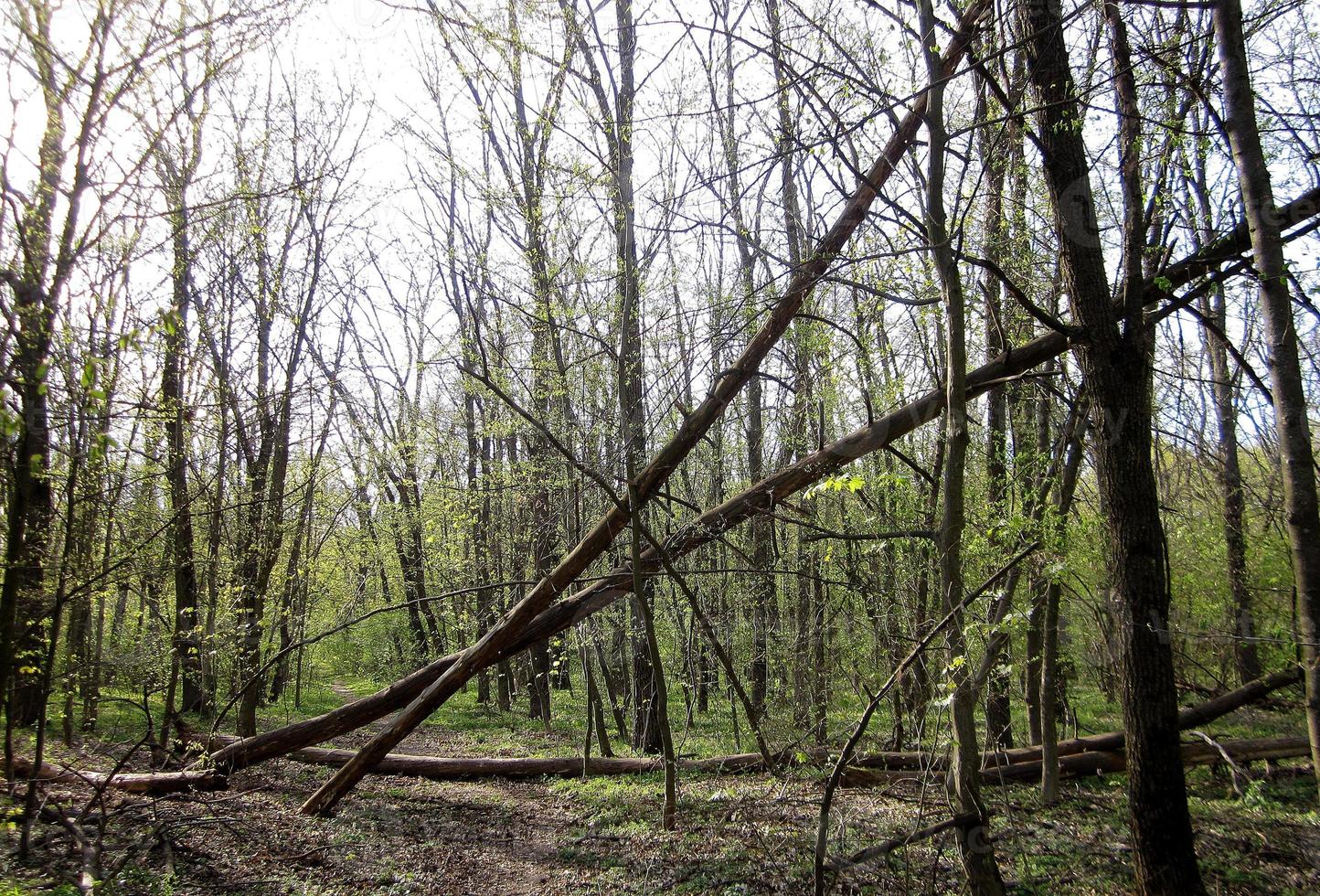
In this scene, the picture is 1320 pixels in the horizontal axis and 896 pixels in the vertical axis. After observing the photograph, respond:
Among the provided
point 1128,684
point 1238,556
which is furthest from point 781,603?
point 1128,684

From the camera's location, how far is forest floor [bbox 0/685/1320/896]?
4.89m

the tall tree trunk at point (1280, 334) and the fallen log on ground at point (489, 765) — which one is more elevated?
the tall tree trunk at point (1280, 334)

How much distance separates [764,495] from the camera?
6.12 meters

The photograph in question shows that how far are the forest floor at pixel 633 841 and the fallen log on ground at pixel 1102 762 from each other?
0.14m

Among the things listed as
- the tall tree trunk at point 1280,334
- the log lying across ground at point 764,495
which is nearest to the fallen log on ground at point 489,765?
the log lying across ground at point 764,495

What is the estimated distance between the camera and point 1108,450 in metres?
3.75

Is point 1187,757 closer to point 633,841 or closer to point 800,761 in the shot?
point 800,761

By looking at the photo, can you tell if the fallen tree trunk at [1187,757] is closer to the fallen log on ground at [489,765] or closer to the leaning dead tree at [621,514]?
the fallen log on ground at [489,765]

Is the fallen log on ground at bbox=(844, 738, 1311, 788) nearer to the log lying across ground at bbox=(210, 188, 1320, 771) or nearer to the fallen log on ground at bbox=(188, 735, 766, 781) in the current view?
the fallen log on ground at bbox=(188, 735, 766, 781)

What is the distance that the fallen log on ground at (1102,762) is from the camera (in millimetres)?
6664

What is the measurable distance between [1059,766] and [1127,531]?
455 centimetres

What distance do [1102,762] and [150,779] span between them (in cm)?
923

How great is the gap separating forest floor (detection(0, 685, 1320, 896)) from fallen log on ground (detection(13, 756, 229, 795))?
7.2 inches

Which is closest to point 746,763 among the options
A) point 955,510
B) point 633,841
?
point 633,841
